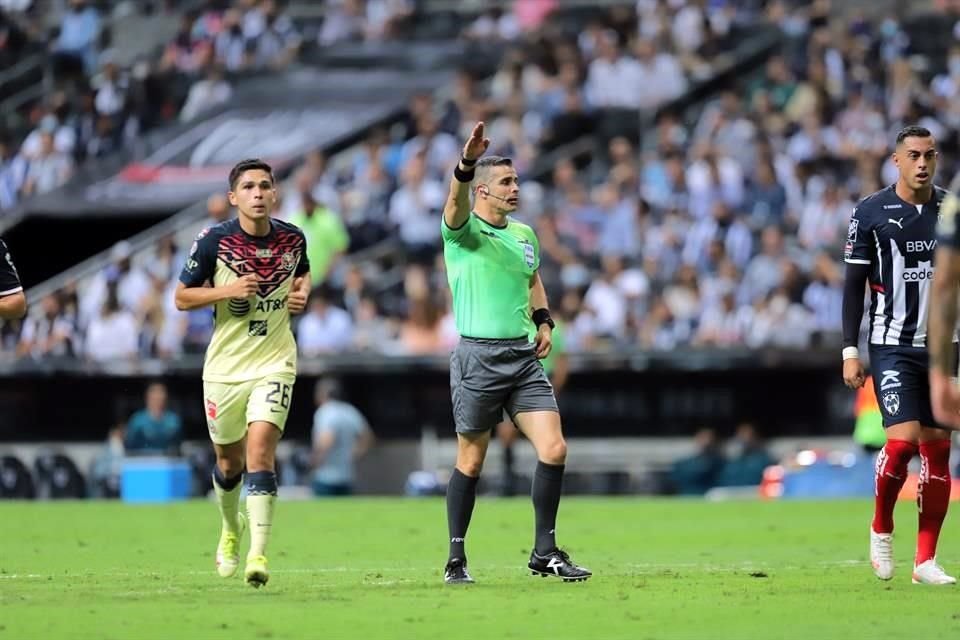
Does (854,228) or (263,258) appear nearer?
(854,228)

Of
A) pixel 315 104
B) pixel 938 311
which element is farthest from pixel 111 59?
pixel 938 311

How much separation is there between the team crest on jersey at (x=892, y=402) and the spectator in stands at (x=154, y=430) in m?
14.1

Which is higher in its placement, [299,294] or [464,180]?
[464,180]

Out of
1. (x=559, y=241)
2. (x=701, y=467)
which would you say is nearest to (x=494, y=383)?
(x=701, y=467)

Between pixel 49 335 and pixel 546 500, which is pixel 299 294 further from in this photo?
pixel 49 335

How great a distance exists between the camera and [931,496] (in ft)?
37.9

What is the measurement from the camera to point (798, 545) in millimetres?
15453

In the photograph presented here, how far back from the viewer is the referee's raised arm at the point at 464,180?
10945 mm

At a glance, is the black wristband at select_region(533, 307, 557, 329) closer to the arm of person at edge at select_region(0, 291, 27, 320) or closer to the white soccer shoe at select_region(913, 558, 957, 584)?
the white soccer shoe at select_region(913, 558, 957, 584)

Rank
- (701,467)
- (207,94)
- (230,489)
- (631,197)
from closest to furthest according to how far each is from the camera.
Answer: (230,489) → (701,467) → (631,197) → (207,94)

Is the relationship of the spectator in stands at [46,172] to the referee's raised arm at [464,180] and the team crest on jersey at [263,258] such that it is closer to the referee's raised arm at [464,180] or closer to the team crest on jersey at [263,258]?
the team crest on jersey at [263,258]

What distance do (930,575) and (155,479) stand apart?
1494 centimetres

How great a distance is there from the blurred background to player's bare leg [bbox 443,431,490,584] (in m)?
8.78

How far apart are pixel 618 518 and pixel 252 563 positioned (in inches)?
344
